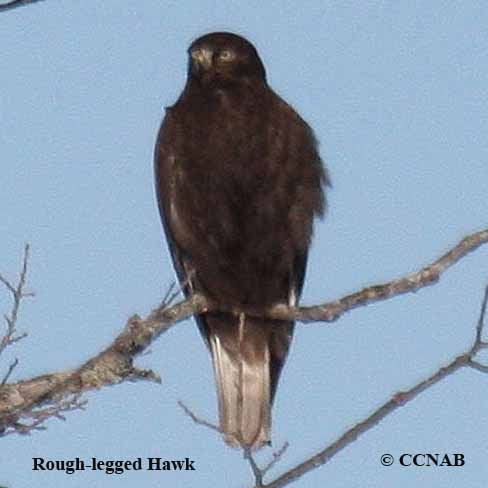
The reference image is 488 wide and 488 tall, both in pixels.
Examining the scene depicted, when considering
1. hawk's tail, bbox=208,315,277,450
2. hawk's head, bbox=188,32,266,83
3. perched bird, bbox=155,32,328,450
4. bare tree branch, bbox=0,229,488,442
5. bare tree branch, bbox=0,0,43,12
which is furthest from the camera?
Result: hawk's head, bbox=188,32,266,83

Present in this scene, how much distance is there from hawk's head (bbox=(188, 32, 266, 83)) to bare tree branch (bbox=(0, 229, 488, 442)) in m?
1.45

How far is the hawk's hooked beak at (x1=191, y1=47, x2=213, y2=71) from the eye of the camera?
21.5 ft

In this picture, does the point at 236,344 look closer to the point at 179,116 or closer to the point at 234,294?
the point at 234,294

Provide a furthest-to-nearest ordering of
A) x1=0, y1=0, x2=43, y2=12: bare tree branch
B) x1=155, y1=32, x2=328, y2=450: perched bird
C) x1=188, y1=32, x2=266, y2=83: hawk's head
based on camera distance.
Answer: x1=188, y1=32, x2=266, y2=83: hawk's head, x1=155, y1=32, x2=328, y2=450: perched bird, x1=0, y1=0, x2=43, y2=12: bare tree branch

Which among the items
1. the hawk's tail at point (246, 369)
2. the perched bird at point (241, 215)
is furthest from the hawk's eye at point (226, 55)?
the hawk's tail at point (246, 369)

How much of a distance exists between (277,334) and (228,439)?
747 mm

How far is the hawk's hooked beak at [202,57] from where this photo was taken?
6.56m

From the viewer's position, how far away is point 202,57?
6609mm

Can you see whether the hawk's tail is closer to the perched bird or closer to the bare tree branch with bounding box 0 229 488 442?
the perched bird

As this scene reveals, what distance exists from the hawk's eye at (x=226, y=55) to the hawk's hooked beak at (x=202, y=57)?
0.15ft

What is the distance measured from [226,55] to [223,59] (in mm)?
37

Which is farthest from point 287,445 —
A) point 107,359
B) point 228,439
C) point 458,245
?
point 228,439

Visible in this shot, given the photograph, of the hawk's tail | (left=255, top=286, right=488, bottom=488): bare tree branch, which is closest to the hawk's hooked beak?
the hawk's tail

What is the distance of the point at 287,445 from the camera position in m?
4.11
